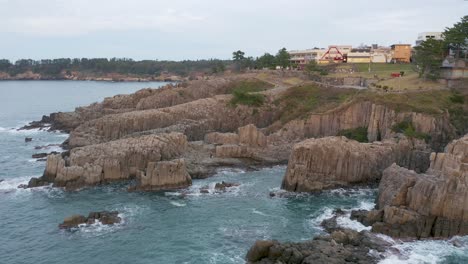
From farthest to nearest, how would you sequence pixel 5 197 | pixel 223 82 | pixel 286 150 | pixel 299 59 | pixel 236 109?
pixel 299 59 < pixel 223 82 < pixel 236 109 < pixel 286 150 < pixel 5 197

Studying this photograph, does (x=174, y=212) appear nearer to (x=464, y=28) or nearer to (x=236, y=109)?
(x=236, y=109)

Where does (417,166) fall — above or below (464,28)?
below

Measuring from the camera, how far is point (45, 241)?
45688 millimetres

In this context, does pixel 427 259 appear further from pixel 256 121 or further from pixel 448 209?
pixel 256 121

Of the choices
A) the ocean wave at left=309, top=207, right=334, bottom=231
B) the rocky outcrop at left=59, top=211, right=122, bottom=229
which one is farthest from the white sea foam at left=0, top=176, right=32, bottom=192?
the ocean wave at left=309, top=207, right=334, bottom=231

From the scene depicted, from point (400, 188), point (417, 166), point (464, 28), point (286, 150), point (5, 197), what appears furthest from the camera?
point (464, 28)

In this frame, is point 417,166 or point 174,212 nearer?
point 174,212

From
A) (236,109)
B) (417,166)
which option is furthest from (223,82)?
(417,166)

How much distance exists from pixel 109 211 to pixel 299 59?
122m

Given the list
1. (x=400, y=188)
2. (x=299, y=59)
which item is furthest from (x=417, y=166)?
(x=299, y=59)

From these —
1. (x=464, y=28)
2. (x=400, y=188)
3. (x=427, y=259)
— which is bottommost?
(x=427, y=259)

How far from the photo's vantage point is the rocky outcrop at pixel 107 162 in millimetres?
61500

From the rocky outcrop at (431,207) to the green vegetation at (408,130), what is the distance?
71.4 ft

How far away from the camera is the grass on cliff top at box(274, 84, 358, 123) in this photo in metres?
88.2
